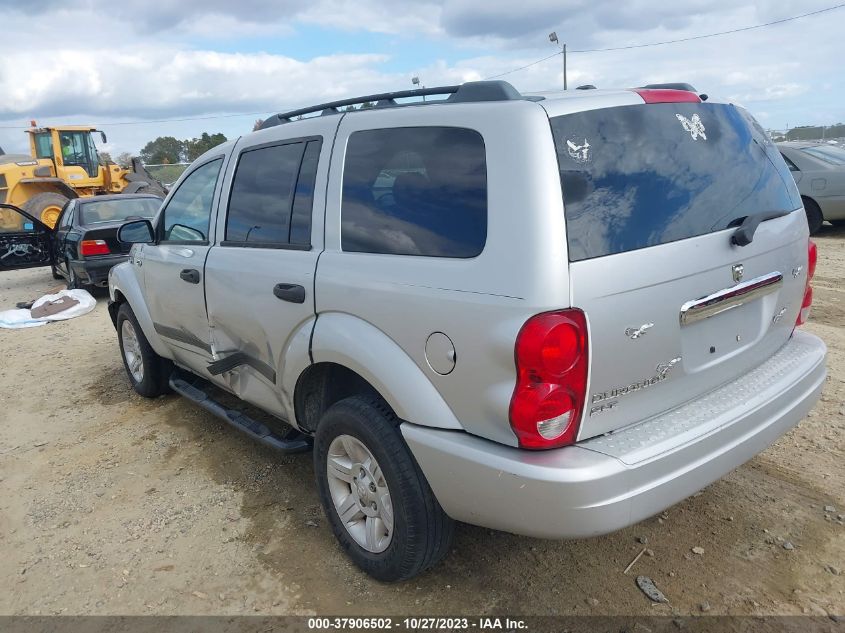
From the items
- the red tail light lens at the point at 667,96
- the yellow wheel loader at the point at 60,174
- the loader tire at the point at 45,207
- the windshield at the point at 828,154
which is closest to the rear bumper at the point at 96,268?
the loader tire at the point at 45,207

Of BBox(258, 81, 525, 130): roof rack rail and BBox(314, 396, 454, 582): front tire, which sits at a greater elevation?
BBox(258, 81, 525, 130): roof rack rail

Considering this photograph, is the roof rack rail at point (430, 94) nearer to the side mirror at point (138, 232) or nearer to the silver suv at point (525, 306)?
the silver suv at point (525, 306)

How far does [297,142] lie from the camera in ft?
10.3

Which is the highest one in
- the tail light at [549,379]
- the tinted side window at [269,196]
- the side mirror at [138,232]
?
the tinted side window at [269,196]

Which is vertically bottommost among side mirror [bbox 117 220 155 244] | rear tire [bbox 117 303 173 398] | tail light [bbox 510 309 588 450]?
rear tire [bbox 117 303 173 398]

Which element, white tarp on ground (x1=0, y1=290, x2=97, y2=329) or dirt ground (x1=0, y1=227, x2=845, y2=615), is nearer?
dirt ground (x1=0, y1=227, x2=845, y2=615)

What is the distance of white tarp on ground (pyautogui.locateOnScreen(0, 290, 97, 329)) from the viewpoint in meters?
8.65

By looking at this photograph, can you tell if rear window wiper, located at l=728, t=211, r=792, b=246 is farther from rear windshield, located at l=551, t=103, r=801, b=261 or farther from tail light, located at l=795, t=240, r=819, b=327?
tail light, located at l=795, t=240, r=819, b=327

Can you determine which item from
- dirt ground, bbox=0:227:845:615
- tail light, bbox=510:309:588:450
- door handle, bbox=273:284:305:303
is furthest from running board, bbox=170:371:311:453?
tail light, bbox=510:309:588:450

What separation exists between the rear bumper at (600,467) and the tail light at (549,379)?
3.2 inches

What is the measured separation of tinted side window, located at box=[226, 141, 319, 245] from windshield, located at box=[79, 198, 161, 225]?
7.35 metres

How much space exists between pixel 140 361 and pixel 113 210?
19.6 ft

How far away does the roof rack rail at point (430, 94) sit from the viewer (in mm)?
2412

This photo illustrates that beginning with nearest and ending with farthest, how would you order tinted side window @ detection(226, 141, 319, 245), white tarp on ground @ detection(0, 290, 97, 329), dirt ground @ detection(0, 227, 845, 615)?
dirt ground @ detection(0, 227, 845, 615)
tinted side window @ detection(226, 141, 319, 245)
white tarp on ground @ detection(0, 290, 97, 329)
